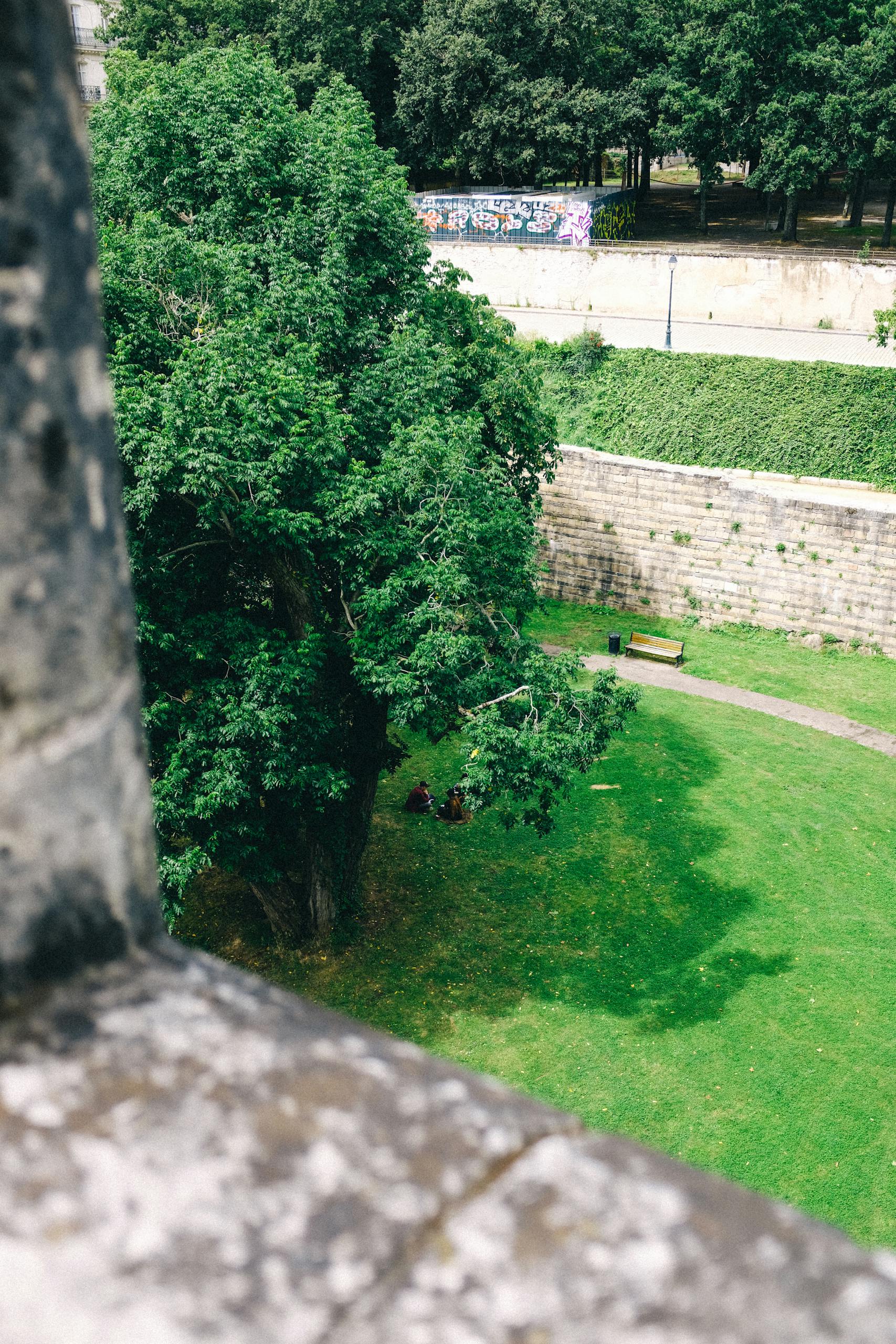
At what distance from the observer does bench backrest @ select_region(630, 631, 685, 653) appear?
25047 mm

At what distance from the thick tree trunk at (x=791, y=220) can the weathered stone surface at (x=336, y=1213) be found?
4884cm

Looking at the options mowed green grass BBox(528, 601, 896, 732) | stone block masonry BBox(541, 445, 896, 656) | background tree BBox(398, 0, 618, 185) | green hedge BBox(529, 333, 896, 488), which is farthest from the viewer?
background tree BBox(398, 0, 618, 185)

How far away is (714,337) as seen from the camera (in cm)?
3641

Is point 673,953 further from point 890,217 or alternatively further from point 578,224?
point 890,217

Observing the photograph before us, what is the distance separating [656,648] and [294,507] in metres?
12.8

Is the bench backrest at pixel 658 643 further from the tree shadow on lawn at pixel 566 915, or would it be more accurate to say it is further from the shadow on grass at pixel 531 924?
the shadow on grass at pixel 531 924

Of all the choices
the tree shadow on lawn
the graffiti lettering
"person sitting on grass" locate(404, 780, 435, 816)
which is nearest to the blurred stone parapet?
the tree shadow on lawn

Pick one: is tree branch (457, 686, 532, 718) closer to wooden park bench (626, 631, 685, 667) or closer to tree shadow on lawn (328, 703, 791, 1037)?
tree shadow on lawn (328, 703, 791, 1037)

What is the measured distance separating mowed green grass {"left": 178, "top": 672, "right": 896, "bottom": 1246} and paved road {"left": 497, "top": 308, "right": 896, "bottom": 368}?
52.6 feet

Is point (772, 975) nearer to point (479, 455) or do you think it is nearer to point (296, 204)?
point (479, 455)

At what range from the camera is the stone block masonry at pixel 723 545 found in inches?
972

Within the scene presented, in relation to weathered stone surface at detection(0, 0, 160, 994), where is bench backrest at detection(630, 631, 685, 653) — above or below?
below

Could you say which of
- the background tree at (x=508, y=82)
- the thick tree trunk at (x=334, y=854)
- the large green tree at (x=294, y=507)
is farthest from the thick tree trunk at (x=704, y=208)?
A: the thick tree trunk at (x=334, y=854)

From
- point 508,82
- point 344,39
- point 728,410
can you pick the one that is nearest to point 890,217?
point 508,82
